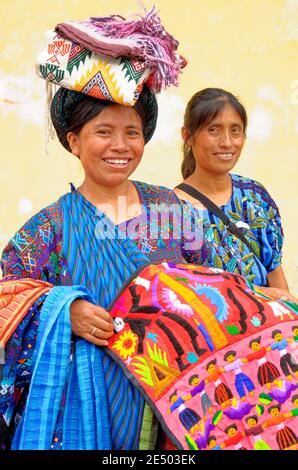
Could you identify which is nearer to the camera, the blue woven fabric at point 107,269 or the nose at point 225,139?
the blue woven fabric at point 107,269

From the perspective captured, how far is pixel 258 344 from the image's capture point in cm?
234

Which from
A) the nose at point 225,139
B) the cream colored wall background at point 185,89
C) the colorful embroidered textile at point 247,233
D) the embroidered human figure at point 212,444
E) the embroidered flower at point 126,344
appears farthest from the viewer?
the cream colored wall background at point 185,89

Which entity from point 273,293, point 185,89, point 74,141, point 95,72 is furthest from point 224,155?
point 185,89

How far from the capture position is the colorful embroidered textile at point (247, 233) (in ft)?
11.5

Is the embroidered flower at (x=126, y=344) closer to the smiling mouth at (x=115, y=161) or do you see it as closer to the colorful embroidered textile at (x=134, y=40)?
the smiling mouth at (x=115, y=161)

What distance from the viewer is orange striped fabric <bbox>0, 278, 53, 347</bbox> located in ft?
7.75

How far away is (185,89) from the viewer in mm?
5941

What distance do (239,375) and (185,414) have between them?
0.67ft

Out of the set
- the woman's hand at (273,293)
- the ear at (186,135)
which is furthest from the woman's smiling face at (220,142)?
the woman's hand at (273,293)

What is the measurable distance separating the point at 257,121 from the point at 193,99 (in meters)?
2.28

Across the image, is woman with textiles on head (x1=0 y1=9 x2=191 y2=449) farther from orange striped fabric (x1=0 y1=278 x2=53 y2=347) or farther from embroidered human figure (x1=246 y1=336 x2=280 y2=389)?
embroidered human figure (x1=246 y1=336 x2=280 y2=389)

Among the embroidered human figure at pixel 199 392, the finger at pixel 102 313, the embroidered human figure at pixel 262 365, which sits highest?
the finger at pixel 102 313

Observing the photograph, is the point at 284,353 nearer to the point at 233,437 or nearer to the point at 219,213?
the point at 233,437

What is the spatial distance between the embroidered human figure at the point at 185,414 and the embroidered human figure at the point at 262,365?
0.23 meters
